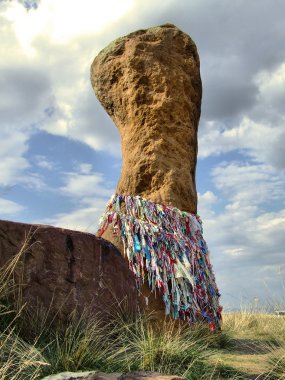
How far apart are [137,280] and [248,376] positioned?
203 cm

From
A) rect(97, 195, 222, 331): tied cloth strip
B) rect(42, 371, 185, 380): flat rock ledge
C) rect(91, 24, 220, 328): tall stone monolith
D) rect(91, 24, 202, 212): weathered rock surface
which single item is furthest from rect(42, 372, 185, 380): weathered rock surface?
rect(91, 24, 202, 212): weathered rock surface

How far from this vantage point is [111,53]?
329 inches

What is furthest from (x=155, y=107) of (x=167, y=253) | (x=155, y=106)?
(x=167, y=253)

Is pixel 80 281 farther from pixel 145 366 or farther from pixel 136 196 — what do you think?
Answer: pixel 136 196

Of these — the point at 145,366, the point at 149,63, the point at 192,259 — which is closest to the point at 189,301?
the point at 192,259

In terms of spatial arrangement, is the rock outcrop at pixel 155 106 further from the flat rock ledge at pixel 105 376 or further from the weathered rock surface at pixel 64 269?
the flat rock ledge at pixel 105 376

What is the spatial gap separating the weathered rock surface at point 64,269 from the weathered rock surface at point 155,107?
226 centimetres

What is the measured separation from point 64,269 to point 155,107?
148 inches

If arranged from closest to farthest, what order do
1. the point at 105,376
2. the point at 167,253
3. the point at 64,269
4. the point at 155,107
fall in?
the point at 105,376 → the point at 64,269 → the point at 167,253 → the point at 155,107

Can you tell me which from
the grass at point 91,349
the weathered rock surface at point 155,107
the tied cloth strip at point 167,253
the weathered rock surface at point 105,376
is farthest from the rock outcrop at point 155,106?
the weathered rock surface at point 105,376

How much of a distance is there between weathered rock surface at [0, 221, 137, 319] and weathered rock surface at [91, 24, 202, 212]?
2.26 metres

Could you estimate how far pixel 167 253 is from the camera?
687cm

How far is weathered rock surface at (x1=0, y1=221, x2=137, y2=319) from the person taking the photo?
15.1 ft

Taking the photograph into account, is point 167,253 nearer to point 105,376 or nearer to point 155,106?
point 155,106
